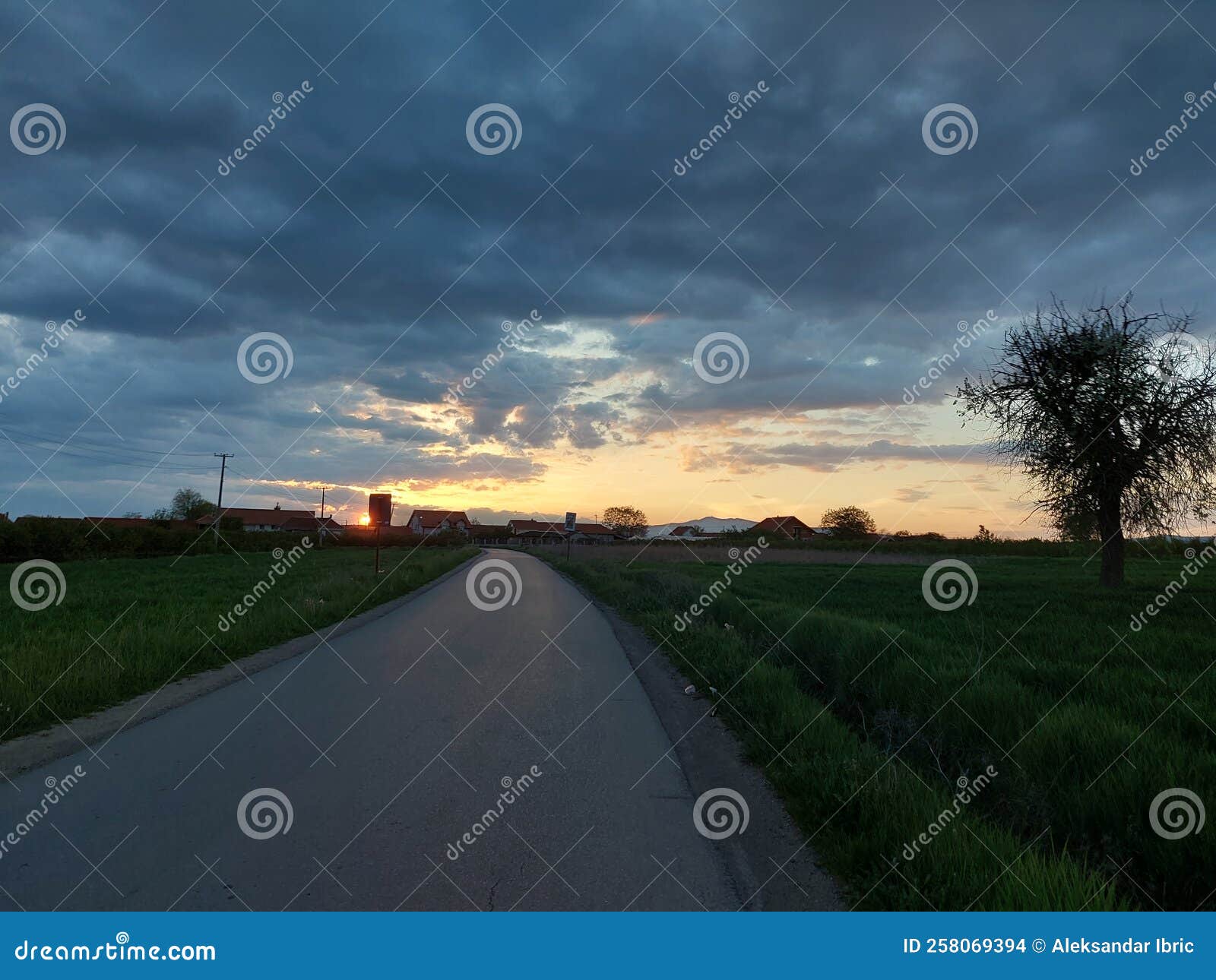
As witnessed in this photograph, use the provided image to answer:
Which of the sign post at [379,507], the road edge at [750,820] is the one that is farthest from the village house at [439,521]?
the road edge at [750,820]

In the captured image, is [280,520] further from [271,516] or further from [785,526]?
[785,526]

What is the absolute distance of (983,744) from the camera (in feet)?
22.0

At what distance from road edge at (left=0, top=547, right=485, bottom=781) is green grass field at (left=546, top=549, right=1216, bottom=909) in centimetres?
587

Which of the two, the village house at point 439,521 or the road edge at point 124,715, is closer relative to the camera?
the road edge at point 124,715

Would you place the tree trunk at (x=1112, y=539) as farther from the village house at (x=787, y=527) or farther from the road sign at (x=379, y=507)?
the village house at (x=787, y=527)

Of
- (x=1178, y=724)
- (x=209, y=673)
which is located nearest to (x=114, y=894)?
(x=209, y=673)

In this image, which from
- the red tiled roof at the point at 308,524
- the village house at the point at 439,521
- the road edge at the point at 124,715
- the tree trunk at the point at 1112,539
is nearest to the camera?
the road edge at the point at 124,715

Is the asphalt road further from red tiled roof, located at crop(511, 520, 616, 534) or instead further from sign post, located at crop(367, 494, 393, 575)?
red tiled roof, located at crop(511, 520, 616, 534)

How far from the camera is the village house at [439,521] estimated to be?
151m

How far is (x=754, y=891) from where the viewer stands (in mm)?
3953

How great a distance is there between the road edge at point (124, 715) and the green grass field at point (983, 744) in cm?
587

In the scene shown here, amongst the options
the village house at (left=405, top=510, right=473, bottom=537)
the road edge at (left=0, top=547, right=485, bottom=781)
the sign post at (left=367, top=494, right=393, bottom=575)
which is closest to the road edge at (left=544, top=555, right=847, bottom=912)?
the road edge at (left=0, top=547, right=485, bottom=781)

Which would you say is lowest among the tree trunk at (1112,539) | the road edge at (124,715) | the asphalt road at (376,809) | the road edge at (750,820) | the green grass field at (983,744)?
the road edge at (124,715)

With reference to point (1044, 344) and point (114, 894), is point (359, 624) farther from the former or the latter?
point (1044, 344)
